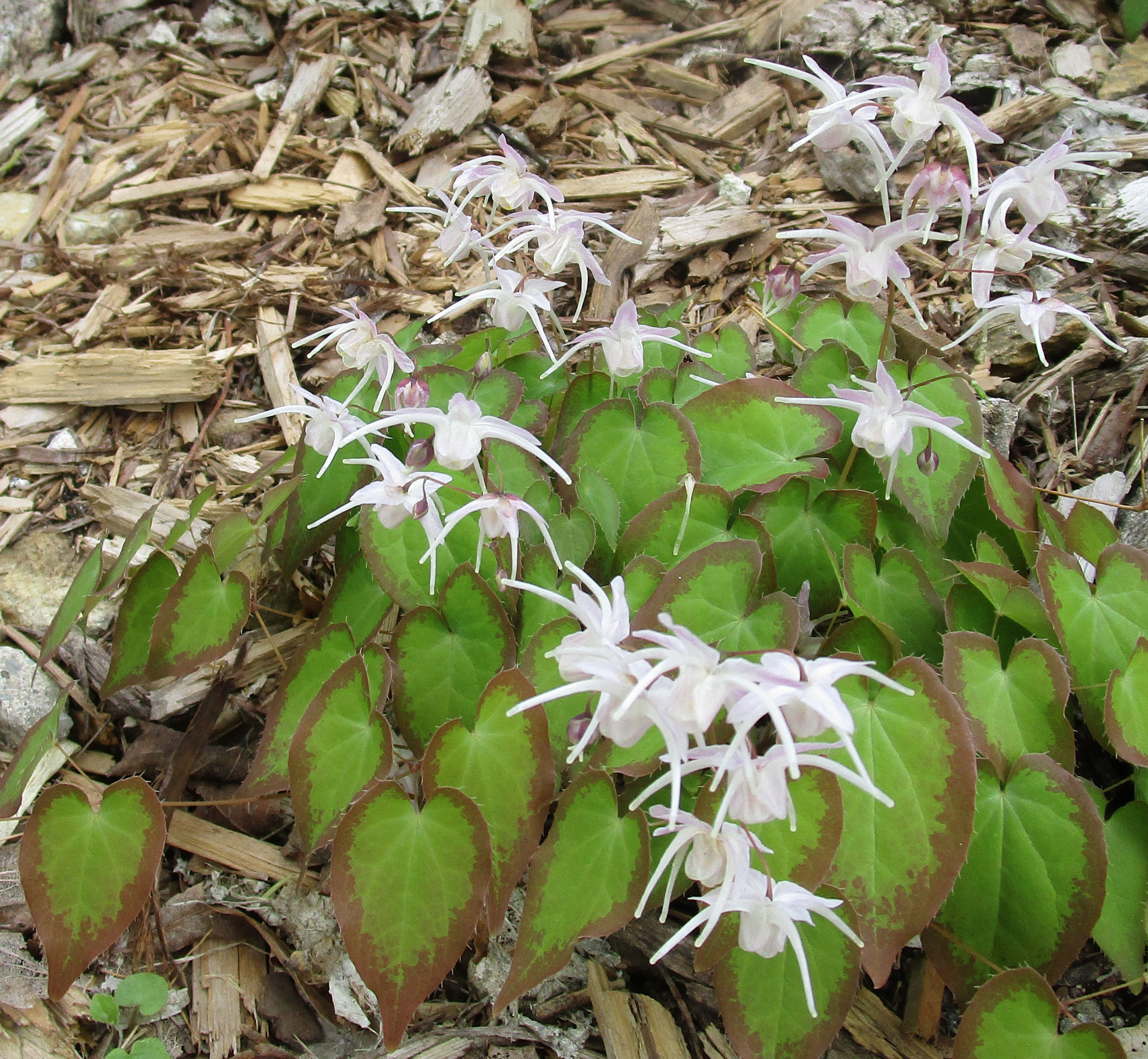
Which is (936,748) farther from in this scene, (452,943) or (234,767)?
(234,767)

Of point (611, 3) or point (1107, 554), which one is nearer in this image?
point (1107, 554)

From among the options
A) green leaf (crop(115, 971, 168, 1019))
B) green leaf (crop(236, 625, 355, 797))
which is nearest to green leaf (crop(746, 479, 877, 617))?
green leaf (crop(236, 625, 355, 797))

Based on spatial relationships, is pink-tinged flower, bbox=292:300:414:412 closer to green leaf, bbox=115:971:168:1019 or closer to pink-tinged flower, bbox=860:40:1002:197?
pink-tinged flower, bbox=860:40:1002:197

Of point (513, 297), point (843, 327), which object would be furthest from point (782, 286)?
point (513, 297)

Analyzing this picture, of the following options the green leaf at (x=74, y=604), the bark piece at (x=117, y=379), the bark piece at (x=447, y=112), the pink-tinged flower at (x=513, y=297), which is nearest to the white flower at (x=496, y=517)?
the pink-tinged flower at (x=513, y=297)

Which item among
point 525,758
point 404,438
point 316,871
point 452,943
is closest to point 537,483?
point 404,438

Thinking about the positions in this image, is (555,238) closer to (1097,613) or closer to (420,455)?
(420,455)

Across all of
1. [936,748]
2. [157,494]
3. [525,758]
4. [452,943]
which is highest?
[936,748]
